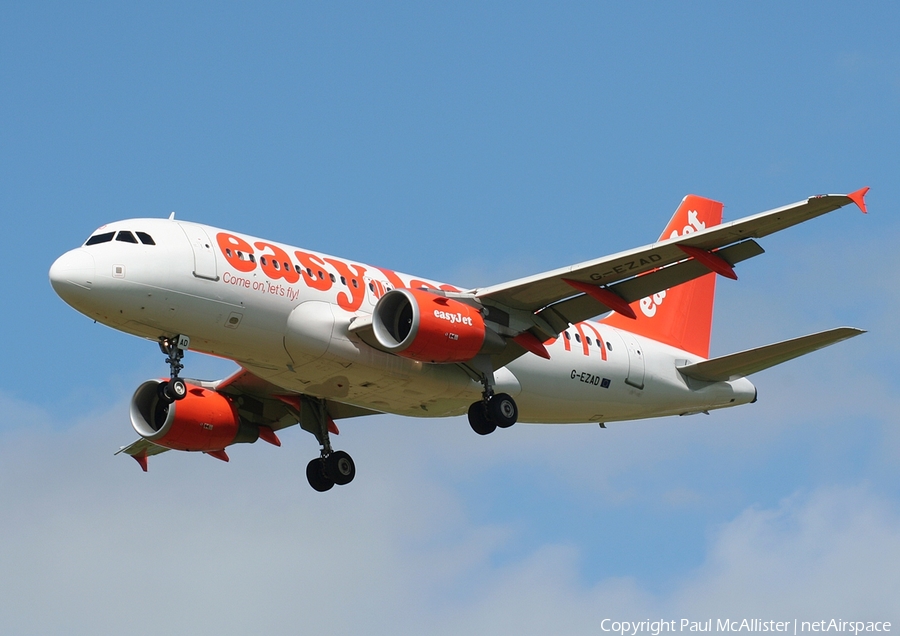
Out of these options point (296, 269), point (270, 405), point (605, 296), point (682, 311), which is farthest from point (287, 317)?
point (682, 311)

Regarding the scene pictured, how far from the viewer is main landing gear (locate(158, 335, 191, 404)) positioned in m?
34.6

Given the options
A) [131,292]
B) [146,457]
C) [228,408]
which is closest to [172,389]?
[131,292]

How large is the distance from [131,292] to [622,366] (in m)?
14.5

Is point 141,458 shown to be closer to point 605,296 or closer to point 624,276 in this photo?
point 605,296

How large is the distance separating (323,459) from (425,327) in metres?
8.06

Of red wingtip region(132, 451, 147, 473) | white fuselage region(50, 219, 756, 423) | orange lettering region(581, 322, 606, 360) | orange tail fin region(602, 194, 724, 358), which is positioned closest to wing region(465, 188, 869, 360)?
white fuselage region(50, 219, 756, 423)

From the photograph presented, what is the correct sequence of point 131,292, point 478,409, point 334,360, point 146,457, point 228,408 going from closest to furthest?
point 131,292
point 334,360
point 478,409
point 228,408
point 146,457

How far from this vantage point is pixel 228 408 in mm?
41125

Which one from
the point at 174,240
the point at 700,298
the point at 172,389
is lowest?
the point at 172,389

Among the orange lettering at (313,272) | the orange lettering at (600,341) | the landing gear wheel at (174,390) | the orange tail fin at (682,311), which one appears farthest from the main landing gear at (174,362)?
the orange tail fin at (682,311)

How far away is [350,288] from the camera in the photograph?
120 feet

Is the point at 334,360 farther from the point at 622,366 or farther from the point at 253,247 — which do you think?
the point at 622,366

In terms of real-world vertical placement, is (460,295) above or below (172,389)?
above

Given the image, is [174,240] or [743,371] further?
[743,371]
